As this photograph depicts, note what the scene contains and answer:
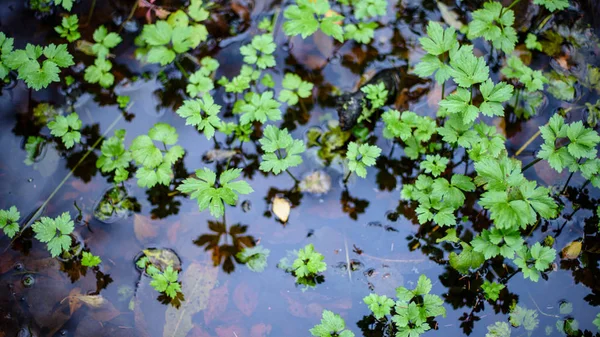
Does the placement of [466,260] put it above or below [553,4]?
below

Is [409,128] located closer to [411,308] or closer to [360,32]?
[360,32]

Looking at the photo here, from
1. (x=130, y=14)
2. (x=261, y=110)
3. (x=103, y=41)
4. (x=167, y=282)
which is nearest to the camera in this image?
(x=167, y=282)

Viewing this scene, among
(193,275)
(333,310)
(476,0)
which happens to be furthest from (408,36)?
(193,275)

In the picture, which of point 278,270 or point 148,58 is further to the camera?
point 148,58

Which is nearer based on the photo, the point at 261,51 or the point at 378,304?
the point at 378,304

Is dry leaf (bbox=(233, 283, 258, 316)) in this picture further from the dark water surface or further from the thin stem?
the thin stem

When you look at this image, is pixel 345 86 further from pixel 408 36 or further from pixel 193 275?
pixel 193 275

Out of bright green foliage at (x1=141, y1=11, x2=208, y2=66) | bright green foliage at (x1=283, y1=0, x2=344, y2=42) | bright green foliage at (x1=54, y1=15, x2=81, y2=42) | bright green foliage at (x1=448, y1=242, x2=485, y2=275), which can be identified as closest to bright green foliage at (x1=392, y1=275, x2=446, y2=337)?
bright green foliage at (x1=448, y1=242, x2=485, y2=275)

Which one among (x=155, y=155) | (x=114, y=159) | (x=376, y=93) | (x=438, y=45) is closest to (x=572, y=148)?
(x=438, y=45)
